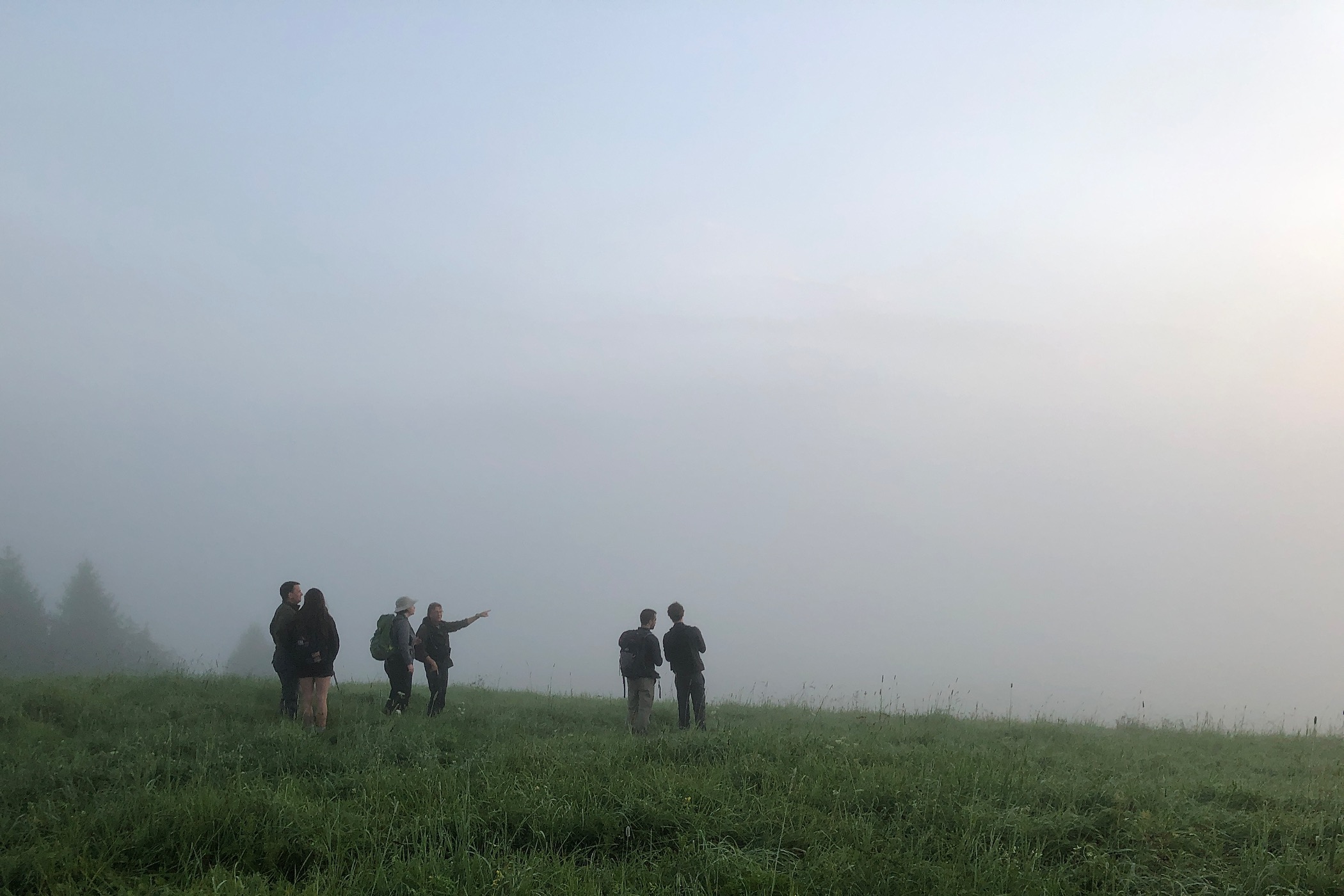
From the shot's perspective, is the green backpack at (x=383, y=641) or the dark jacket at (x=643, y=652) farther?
the green backpack at (x=383, y=641)

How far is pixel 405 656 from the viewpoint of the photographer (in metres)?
12.9

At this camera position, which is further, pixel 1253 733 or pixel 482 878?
pixel 1253 733

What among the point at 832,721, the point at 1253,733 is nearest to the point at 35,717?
the point at 832,721

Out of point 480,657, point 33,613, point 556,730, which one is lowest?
point 480,657

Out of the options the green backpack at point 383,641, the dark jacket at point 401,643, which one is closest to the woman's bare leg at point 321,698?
the green backpack at point 383,641

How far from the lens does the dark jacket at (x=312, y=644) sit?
1163 centimetres

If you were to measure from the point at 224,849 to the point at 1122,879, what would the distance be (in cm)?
589

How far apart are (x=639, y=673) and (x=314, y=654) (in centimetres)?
476

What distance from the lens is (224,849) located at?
5.41 m

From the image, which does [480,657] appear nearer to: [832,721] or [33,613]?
[33,613]

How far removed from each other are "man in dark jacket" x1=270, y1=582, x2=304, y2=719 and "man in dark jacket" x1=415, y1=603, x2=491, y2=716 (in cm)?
189

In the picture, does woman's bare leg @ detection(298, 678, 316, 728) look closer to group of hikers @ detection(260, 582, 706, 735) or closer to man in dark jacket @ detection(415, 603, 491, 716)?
group of hikers @ detection(260, 582, 706, 735)

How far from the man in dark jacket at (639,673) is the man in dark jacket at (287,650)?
4.86 metres

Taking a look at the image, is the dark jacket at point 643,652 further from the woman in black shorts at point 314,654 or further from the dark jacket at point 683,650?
the woman in black shorts at point 314,654
